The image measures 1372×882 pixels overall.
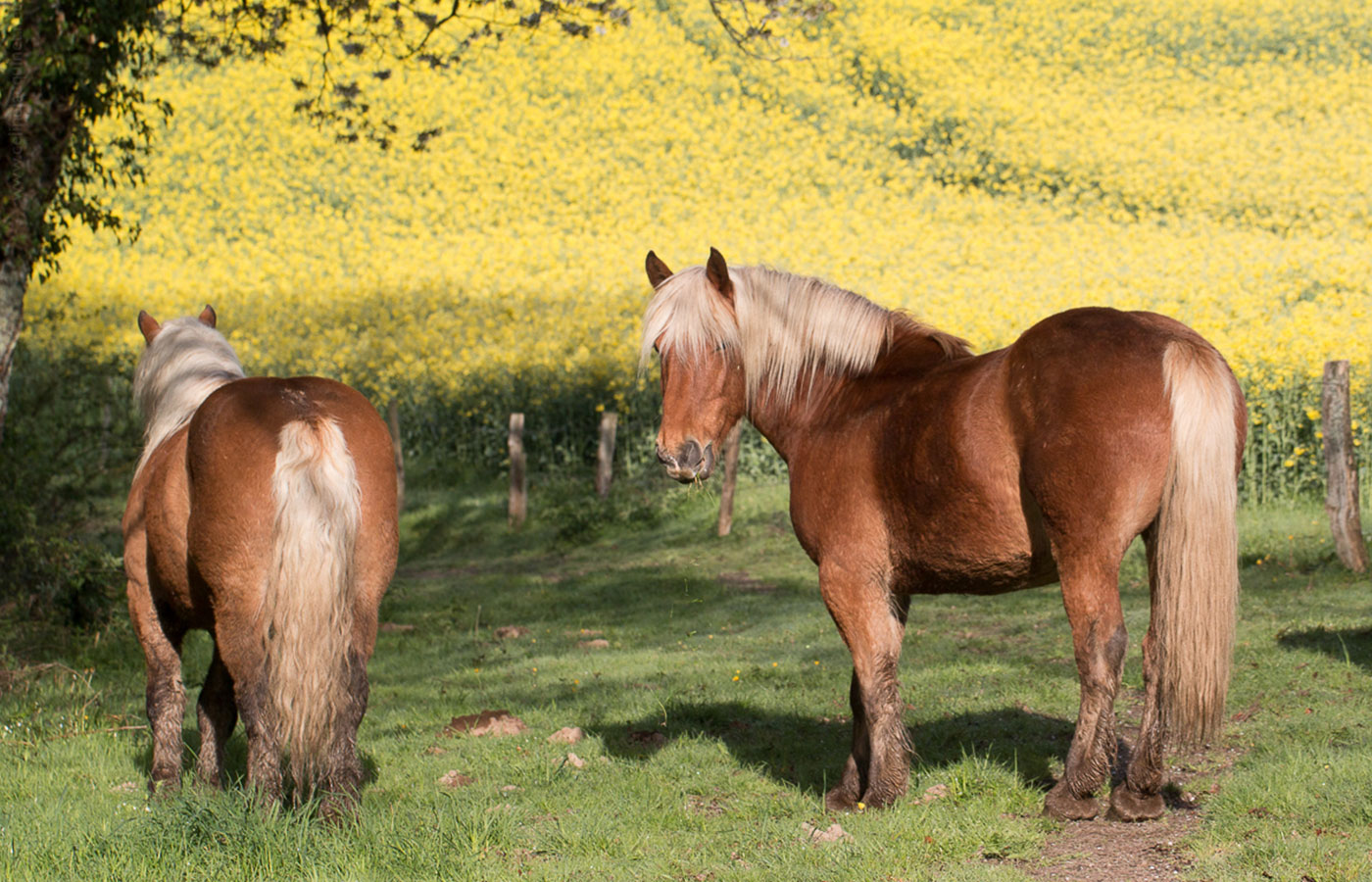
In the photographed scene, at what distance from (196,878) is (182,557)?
1631 mm

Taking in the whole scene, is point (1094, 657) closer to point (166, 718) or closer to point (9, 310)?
point (166, 718)

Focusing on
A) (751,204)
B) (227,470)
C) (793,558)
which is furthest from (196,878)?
(751,204)

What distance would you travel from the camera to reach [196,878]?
420cm

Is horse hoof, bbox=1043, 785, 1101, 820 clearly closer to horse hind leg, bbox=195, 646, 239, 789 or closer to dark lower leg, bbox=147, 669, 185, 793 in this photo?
horse hind leg, bbox=195, 646, 239, 789

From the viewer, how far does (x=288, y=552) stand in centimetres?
468

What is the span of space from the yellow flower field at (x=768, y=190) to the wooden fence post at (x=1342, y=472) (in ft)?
13.9

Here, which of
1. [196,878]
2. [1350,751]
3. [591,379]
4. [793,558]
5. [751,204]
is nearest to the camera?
[196,878]

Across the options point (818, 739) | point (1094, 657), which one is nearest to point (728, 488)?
point (818, 739)

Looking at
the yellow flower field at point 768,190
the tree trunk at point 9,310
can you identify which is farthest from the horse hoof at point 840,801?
the yellow flower field at point 768,190

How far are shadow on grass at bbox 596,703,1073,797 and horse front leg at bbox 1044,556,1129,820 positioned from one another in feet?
2.25

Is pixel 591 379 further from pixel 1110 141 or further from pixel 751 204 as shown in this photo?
pixel 1110 141

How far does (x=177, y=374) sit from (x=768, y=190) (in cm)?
2656

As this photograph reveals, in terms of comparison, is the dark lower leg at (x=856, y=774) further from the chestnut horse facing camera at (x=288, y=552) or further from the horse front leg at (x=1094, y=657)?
the chestnut horse facing camera at (x=288, y=552)

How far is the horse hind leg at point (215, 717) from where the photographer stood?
5.75m
